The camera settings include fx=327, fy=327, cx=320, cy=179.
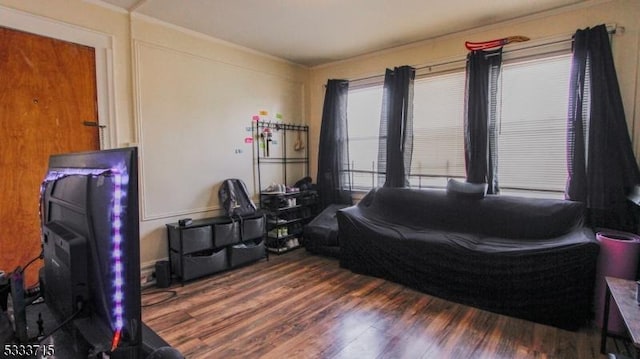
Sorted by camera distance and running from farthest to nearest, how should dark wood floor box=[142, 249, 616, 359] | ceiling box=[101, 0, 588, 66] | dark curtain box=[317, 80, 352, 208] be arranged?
dark curtain box=[317, 80, 352, 208] < ceiling box=[101, 0, 588, 66] < dark wood floor box=[142, 249, 616, 359]

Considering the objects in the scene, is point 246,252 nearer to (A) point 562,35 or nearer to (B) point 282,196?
(B) point 282,196

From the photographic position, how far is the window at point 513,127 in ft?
10.0

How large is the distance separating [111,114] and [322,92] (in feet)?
8.96

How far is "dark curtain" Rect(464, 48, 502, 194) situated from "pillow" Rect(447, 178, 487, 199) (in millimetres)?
106

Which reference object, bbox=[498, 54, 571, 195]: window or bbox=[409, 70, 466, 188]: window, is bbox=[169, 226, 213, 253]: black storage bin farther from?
bbox=[498, 54, 571, 195]: window

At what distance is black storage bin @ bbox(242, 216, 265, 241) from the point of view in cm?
366

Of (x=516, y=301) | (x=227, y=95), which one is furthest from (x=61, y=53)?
(x=516, y=301)

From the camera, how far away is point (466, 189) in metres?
3.26

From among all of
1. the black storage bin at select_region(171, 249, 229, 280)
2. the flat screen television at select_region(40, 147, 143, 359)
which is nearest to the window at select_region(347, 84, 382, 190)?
the black storage bin at select_region(171, 249, 229, 280)

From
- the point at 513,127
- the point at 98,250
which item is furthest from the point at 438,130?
the point at 98,250

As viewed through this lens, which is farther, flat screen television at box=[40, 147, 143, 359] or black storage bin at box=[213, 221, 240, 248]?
black storage bin at box=[213, 221, 240, 248]

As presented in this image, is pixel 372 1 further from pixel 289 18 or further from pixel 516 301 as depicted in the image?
pixel 516 301

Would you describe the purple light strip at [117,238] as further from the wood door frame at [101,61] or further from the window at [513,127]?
the window at [513,127]

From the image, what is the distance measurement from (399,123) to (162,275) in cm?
299
